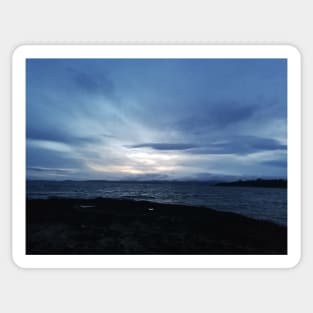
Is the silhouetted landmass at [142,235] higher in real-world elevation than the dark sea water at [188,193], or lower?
lower

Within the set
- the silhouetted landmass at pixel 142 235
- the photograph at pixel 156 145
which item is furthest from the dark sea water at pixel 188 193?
the silhouetted landmass at pixel 142 235

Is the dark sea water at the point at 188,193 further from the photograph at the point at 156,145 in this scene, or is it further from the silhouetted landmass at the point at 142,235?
the silhouetted landmass at the point at 142,235

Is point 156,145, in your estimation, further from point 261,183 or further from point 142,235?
point 261,183

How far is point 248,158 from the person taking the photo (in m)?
1.98

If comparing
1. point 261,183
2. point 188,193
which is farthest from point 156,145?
point 261,183

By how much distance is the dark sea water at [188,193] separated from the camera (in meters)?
1.58

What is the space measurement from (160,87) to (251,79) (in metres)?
0.82

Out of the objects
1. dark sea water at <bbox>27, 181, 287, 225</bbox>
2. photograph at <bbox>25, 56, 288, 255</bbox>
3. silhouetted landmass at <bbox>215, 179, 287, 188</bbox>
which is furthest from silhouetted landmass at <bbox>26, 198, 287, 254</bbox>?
silhouetted landmass at <bbox>215, 179, 287, 188</bbox>

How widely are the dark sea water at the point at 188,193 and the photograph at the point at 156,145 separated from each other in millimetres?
19

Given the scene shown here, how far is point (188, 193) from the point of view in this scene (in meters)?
2.28

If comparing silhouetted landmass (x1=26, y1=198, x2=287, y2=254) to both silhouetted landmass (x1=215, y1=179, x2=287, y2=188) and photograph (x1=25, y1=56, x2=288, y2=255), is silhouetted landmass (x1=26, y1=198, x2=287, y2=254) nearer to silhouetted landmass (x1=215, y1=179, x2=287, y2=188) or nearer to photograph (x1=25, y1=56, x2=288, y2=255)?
photograph (x1=25, y1=56, x2=288, y2=255)

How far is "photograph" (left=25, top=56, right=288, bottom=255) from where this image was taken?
1574 millimetres
